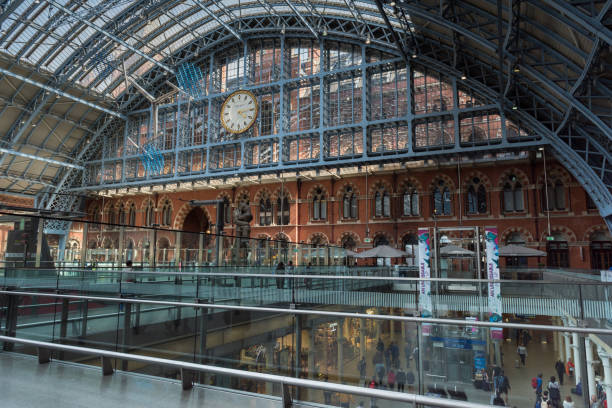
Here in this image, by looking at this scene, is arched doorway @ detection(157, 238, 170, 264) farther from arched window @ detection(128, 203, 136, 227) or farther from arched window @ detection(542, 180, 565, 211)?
arched window @ detection(128, 203, 136, 227)

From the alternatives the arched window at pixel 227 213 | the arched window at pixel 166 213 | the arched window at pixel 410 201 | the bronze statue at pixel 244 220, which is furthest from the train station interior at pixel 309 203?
the arched window at pixel 410 201

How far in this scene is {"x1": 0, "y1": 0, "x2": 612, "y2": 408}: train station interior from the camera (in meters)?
3.67

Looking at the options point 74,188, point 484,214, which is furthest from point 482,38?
point 74,188

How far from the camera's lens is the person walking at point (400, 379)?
11.2 ft

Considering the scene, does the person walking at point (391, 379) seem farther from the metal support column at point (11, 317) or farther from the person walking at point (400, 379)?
the metal support column at point (11, 317)

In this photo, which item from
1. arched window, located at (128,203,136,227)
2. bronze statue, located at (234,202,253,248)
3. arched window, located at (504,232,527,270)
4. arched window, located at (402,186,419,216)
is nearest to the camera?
bronze statue, located at (234,202,253,248)

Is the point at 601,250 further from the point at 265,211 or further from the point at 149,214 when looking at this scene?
the point at 149,214

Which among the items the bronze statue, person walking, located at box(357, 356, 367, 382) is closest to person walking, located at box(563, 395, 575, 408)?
person walking, located at box(357, 356, 367, 382)

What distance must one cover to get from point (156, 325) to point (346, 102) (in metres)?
29.0

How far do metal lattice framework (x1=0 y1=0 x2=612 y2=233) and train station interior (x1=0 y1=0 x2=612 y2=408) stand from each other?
0.60ft

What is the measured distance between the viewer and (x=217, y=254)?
15656mm

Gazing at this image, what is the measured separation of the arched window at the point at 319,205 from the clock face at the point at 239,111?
8.28 m

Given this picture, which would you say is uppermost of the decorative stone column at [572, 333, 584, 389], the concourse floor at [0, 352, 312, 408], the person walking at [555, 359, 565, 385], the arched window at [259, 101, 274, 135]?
the arched window at [259, 101, 274, 135]

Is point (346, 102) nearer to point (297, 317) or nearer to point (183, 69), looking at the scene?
point (183, 69)
